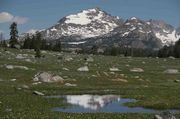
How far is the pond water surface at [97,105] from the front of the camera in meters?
46.2

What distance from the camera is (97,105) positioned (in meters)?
52.0

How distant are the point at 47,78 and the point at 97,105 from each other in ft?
85.2

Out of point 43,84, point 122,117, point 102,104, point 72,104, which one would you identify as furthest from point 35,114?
point 43,84

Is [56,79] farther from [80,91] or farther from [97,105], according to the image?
[97,105]

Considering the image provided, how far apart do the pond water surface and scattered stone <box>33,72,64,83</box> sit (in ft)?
53.2

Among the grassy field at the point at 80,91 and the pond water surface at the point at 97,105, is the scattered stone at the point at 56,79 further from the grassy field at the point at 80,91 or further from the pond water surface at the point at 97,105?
the pond water surface at the point at 97,105

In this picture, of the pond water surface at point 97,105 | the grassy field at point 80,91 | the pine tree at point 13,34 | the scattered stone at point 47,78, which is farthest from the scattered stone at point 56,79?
the pine tree at point 13,34

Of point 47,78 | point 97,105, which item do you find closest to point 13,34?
point 47,78

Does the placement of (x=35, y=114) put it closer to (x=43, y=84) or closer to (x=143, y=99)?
(x=143, y=99)

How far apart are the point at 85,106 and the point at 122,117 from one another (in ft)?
47.7

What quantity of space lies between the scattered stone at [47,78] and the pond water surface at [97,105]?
53.2 ft

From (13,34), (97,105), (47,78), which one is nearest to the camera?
(97,105)

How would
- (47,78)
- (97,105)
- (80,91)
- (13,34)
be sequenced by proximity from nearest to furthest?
1. (97,105)
2. (80,91)
3. (47,78)
4. (13,34)

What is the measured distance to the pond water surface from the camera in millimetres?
46237
